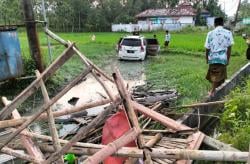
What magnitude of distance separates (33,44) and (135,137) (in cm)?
1024

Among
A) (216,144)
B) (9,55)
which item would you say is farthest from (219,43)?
(9,55)

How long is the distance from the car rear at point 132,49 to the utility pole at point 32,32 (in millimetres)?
9575

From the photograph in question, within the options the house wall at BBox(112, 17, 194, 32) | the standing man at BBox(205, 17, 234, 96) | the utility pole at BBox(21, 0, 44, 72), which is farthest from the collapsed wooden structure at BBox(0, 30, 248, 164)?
the house wall at BBox(112, 17, 194, 32)

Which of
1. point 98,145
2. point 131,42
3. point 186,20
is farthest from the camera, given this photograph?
point 186,20

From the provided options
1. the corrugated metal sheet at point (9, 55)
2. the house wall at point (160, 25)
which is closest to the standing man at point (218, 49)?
the corrugated metal sheet at point (9, 55)

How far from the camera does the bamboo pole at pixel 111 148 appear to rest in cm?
319

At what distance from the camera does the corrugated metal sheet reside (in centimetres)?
A: 1110

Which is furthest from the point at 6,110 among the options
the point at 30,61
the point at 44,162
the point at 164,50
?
the point at 164,50

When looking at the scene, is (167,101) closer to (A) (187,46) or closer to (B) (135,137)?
(B) (135,137)

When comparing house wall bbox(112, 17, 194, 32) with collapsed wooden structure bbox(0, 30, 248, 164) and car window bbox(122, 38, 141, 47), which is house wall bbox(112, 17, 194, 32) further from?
collapsed wooden structure bbox(0, 30, 248, 164)

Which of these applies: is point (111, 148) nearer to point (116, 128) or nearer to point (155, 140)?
point (116, 128)

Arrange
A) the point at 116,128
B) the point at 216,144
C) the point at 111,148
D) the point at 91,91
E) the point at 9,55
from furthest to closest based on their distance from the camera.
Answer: the point at 91,91 → the point at 9,55 → the point at 216,144 → the point at 116,128 → the point at 111,148

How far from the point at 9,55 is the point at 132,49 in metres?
11.7

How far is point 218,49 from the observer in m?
8.45
